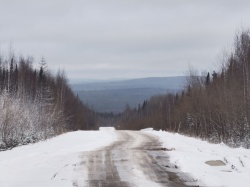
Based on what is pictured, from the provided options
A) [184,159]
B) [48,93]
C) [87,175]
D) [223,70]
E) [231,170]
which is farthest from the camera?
[48,93]

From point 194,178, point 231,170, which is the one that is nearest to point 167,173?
point 194,178

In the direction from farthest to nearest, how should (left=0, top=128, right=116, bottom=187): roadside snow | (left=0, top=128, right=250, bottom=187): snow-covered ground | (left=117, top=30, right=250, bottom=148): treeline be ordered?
(left=117, top=30, right=250, bottom=148): treeline < (left=0, top=128, right=250, bottom=187): snow-covered ground < (left=0, top=128, right=116, bottom=187): roadside snow

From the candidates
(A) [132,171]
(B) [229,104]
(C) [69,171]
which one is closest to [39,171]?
(C) [69,171]

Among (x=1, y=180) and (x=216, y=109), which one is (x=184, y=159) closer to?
(x=1, y=180)

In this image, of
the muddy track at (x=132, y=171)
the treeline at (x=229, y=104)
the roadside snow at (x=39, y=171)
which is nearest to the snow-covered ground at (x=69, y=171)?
the roadside snow at (x=39, y=171)

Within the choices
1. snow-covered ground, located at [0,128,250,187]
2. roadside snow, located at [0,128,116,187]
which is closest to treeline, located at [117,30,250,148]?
snow-covered ground, located at [0,128,250,187]

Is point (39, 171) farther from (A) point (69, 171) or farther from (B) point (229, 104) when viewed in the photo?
(B) point (229, 104)

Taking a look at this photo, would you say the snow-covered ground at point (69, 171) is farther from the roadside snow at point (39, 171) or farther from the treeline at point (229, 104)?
the treeline at point (229, 104)

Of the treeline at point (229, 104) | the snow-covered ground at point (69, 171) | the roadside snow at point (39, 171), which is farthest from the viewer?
the treeline at point (229, 104)

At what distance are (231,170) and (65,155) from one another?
6.54 metres

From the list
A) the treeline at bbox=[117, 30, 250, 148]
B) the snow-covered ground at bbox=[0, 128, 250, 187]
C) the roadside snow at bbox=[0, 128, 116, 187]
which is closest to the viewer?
the roadside snow at bbox=[0, 128, 116, 187]

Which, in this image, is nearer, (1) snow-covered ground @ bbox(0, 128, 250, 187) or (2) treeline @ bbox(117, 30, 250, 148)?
(1) snow-covered ground @ bbox(0, 128, 250, 187)

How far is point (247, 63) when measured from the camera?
2917 cm

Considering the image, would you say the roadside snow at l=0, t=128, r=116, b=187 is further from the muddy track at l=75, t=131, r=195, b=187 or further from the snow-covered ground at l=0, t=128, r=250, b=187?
the muddy track at l=75, t=131, r=195, b=187
